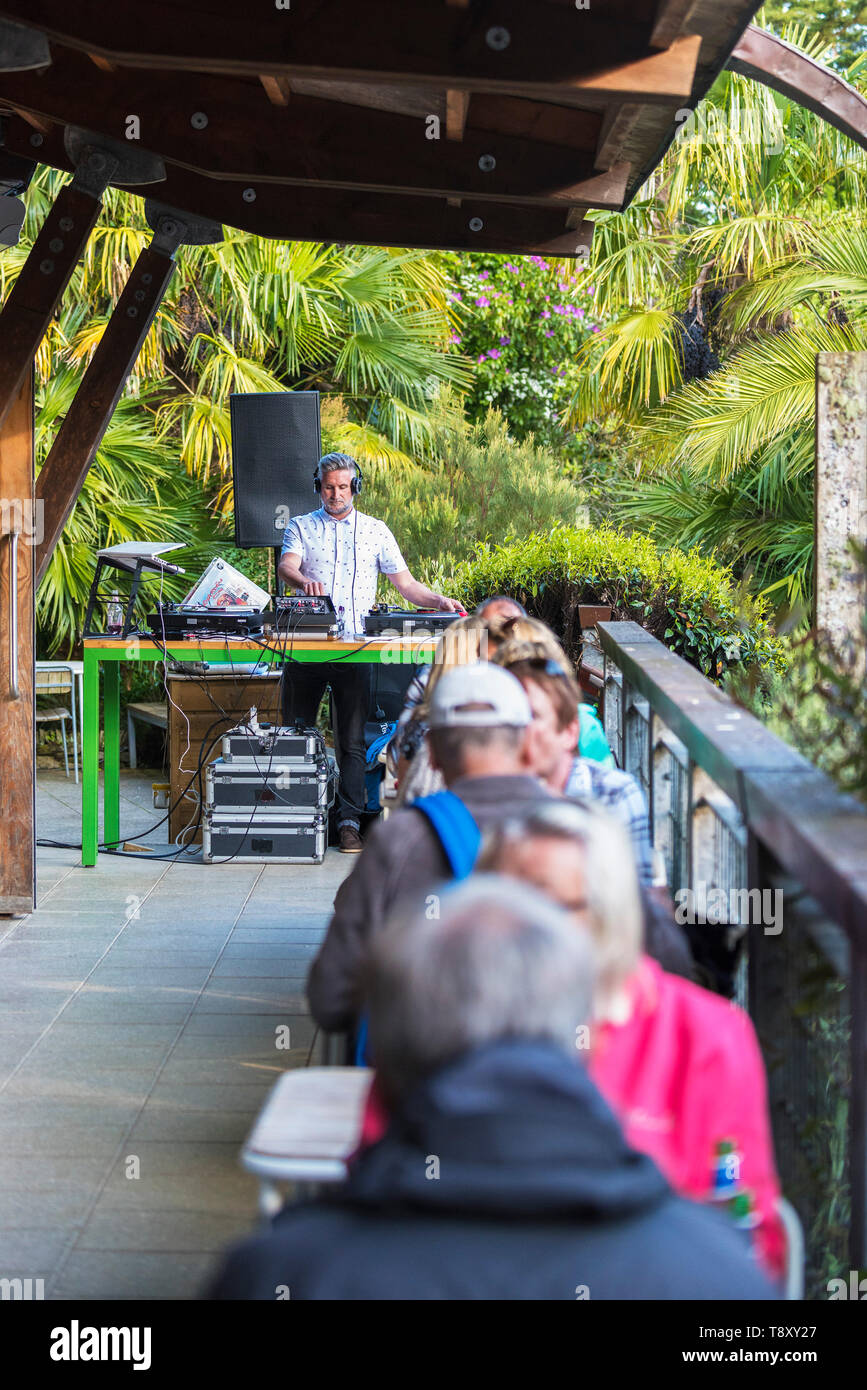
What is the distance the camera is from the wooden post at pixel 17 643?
5.35m

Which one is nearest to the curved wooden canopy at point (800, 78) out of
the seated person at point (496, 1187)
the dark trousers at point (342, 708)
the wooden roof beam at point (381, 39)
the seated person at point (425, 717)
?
the wooden roof beam at point (381, 39)

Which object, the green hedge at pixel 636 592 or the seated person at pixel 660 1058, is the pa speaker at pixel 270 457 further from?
the seated person at pixel 660 1058

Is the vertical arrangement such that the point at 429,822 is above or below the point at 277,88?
below

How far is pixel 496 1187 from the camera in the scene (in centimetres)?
116

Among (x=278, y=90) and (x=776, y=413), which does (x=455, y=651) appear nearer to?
(x=278, y=90)

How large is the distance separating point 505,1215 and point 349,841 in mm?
5723

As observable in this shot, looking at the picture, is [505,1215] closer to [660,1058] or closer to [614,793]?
[660,1058]

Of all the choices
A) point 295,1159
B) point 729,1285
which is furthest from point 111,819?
point 729,1285

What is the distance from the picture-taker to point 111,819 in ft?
22.8

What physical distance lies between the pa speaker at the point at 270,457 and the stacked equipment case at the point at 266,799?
2.22m

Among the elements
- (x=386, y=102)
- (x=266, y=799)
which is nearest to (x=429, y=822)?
(x=386, y=102)

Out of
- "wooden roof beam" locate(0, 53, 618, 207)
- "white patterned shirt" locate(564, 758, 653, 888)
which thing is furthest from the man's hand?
"white patterned shirt" locate(564, 758, 653, 888)

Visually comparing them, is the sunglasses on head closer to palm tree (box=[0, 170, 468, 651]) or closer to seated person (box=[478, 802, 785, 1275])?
seated person (box=[478, 802, 785, 1275])

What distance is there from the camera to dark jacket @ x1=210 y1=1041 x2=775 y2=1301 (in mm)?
1163
